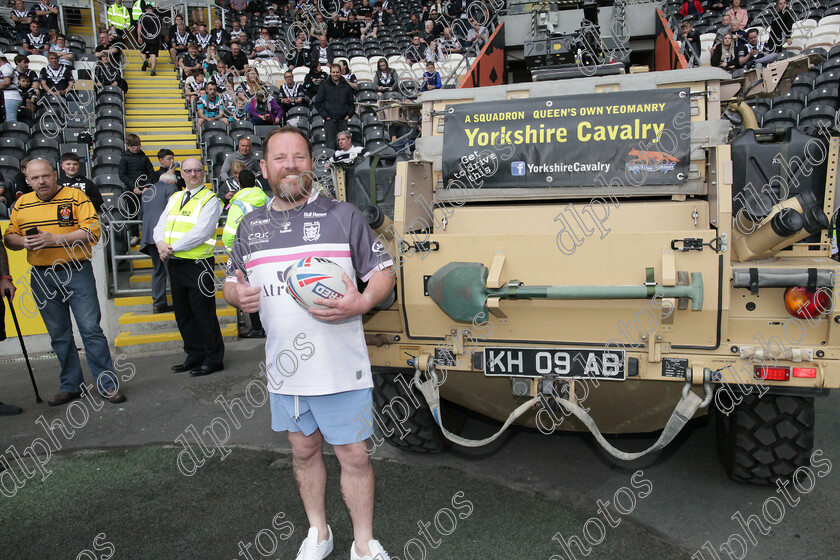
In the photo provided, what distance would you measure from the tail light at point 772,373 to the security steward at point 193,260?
4.84m

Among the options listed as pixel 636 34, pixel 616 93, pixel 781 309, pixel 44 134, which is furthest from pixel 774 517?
pixel 44 134

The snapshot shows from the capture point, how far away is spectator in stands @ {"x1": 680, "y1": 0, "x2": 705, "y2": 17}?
1665 centimetres

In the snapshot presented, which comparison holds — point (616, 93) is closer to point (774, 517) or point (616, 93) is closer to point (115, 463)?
point (774, 517)

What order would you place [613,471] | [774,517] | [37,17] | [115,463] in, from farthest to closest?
[37,17] → [115,463] → [613,471] → [774,517]

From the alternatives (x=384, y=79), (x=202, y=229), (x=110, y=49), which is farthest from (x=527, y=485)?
(x=110, y=49)

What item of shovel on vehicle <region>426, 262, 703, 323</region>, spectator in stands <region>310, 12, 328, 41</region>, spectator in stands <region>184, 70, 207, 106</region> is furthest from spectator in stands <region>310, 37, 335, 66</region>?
shovel on vehicle <region>426, 262, 703, 323</region>

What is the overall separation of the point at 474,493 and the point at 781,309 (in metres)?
1.95

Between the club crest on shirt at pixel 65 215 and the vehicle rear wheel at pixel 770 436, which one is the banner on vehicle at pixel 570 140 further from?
the club crest on shirt at pixel 65 215

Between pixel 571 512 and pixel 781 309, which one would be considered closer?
pixel 781 309

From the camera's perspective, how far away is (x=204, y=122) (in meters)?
12.8

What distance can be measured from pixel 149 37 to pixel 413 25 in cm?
719

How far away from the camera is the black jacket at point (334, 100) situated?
11789 millimetres

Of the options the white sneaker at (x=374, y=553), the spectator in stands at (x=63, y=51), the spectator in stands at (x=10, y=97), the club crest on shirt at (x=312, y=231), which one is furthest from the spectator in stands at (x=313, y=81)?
the white sneaker at (x=374, y=553)

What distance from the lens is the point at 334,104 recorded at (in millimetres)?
11781
